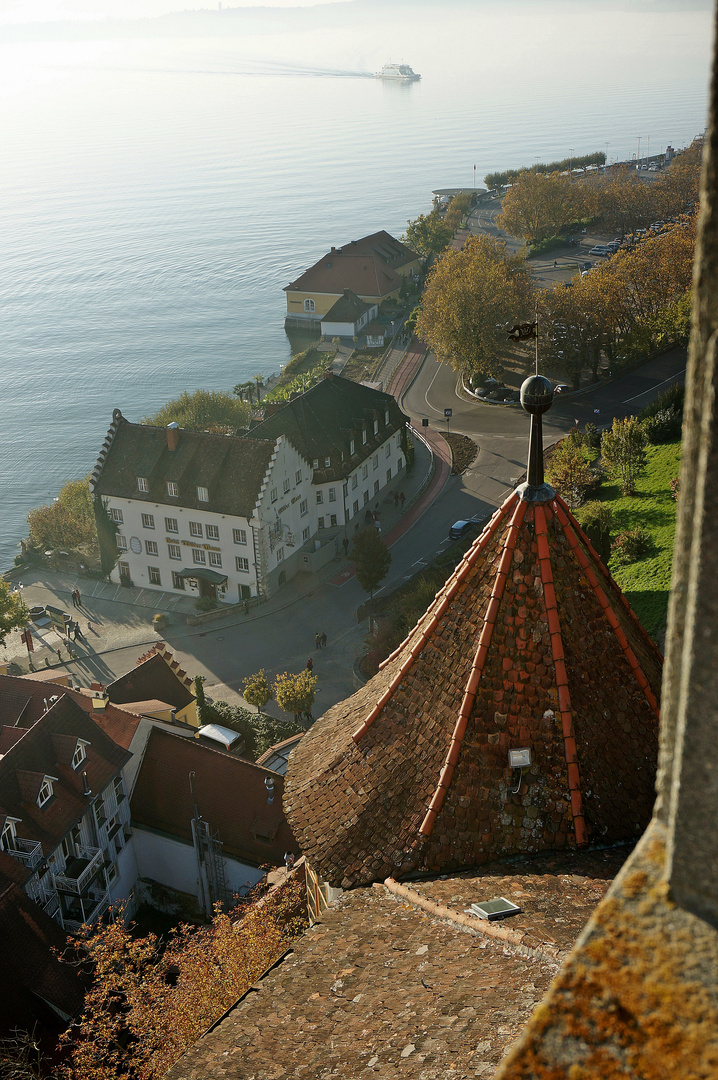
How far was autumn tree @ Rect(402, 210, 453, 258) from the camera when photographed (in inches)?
5960

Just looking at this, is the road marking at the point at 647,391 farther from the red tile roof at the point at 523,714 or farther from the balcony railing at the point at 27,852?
the red tile roof at the point at 523,714

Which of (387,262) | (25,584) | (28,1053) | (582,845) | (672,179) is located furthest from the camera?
(672,179)

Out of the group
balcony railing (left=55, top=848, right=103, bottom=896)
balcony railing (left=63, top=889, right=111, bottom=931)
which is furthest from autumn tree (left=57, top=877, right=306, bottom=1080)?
balcony railing (left=63, top=889, right=111, bottom=931)

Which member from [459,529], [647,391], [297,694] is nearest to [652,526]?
[459,529]

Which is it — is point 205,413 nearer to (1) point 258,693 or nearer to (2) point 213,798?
(1) point 258,693

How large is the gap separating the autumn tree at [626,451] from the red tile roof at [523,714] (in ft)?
152

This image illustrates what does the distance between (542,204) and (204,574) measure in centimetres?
10526

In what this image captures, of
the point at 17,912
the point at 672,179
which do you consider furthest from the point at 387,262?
the point at 17,912

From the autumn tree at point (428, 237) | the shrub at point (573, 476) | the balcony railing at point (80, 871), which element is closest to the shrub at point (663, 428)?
the shrub at point (573, 476)

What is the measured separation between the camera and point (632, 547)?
1980 inches

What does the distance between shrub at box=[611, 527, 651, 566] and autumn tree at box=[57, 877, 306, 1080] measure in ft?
96.4

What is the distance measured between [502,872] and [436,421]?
76861 mm

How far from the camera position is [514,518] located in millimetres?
14242

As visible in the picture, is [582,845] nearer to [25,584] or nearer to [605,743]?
[605,743]
